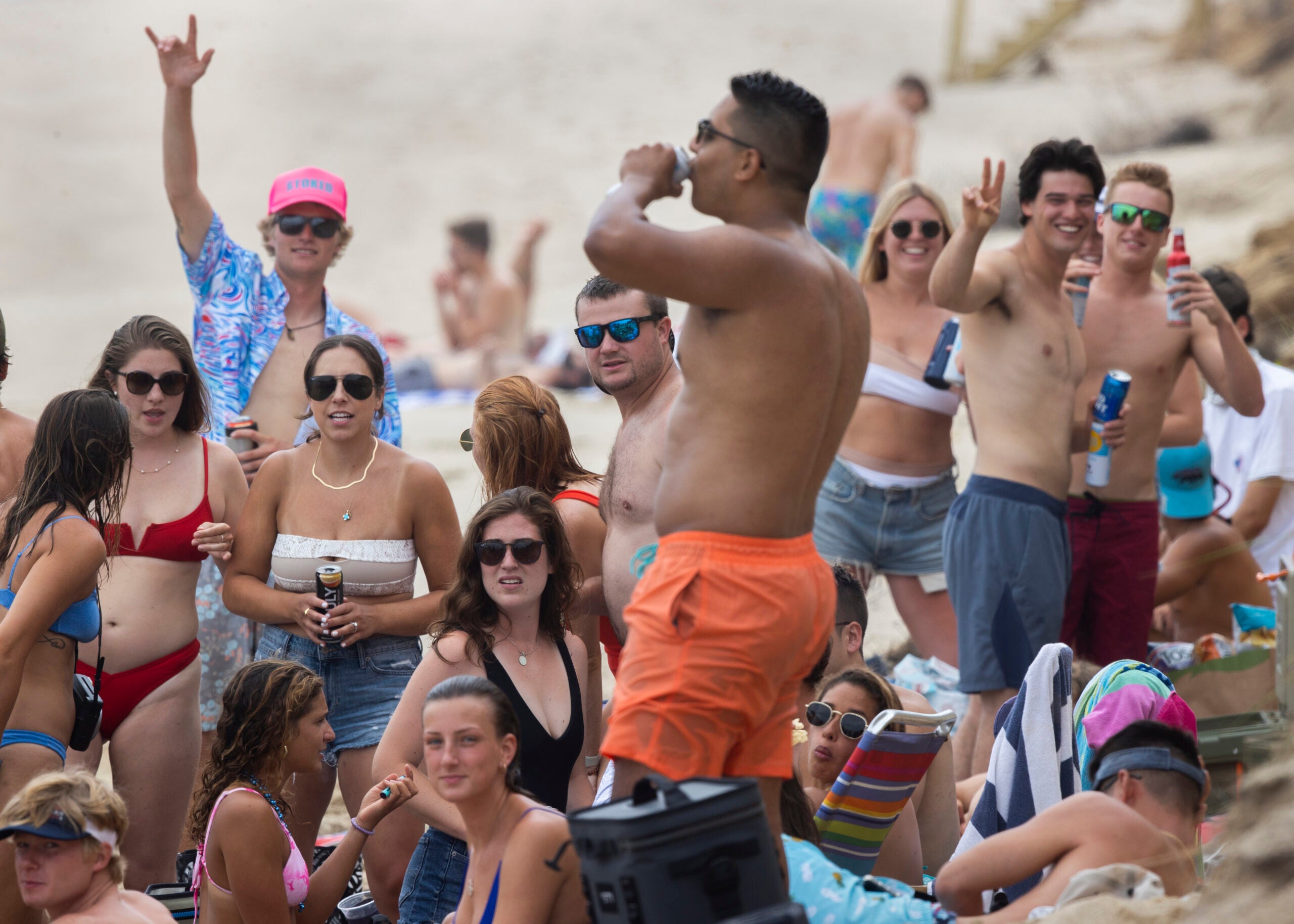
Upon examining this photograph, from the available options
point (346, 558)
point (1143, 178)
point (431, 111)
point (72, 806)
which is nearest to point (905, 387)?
point (1143, 178)

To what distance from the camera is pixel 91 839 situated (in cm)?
291

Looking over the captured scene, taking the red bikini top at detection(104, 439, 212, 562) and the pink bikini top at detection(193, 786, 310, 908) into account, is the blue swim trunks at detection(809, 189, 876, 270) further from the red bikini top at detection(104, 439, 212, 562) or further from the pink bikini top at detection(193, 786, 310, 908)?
the pink bikini top at detection(193, 786, 310, 908)

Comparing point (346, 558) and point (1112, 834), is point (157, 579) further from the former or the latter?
point (1112, 834)

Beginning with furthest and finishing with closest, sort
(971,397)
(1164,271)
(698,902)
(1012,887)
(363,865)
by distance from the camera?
(1164,271), (971,397), (363,865), (1012,887), (698,902)

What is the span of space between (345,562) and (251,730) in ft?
2.58

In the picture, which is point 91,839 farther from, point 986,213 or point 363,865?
point 986,213

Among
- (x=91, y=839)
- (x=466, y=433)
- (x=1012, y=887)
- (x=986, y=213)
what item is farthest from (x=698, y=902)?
(x=986, y=213)

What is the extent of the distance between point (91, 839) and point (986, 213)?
10.5ft

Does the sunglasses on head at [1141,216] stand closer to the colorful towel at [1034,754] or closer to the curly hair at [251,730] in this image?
the colorful towel at [1034,754]

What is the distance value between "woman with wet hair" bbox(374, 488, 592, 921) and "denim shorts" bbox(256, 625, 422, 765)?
45 cm

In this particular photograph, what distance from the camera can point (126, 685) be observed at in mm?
3988

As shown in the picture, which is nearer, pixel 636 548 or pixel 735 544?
pixel 735 544

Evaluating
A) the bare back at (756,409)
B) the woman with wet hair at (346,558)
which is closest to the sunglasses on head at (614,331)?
the woman with wet hair at (346,558)

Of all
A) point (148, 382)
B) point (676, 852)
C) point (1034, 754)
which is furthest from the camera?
point (148, 382)
